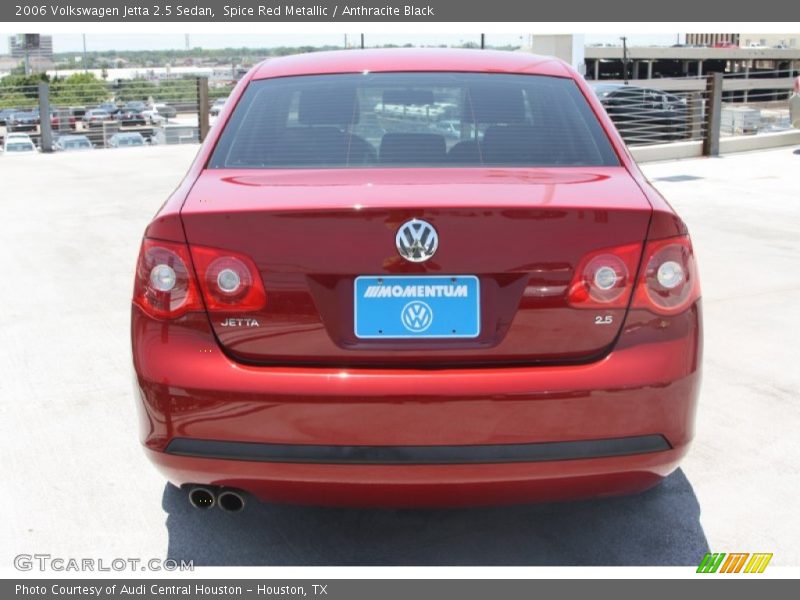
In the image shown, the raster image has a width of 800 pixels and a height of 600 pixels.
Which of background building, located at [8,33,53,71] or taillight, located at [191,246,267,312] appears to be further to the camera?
background building, located at [8,33,53,71]

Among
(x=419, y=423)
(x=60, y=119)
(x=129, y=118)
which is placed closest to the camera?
(x=419, y=423)

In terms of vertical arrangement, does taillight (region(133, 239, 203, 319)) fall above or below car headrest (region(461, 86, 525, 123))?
below

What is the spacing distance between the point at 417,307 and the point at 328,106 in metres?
1.17

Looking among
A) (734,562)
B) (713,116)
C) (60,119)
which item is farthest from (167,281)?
(60,119)

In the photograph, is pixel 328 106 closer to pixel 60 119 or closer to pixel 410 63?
pixel 410 63

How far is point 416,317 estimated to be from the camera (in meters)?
2.77

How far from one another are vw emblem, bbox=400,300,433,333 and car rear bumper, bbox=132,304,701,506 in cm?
12

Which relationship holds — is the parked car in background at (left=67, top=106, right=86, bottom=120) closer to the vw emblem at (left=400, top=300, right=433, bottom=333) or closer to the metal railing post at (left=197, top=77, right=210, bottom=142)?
the metal railing post at (left=197, top=77, right=210, bottom=142)

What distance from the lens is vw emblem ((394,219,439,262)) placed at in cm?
274

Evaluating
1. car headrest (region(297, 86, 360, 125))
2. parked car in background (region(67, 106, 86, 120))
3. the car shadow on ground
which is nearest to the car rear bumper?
the car shadow on ground

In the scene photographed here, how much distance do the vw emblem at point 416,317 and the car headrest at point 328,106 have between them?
1.04 metres

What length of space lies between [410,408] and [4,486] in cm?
196

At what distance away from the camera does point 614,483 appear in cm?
288
